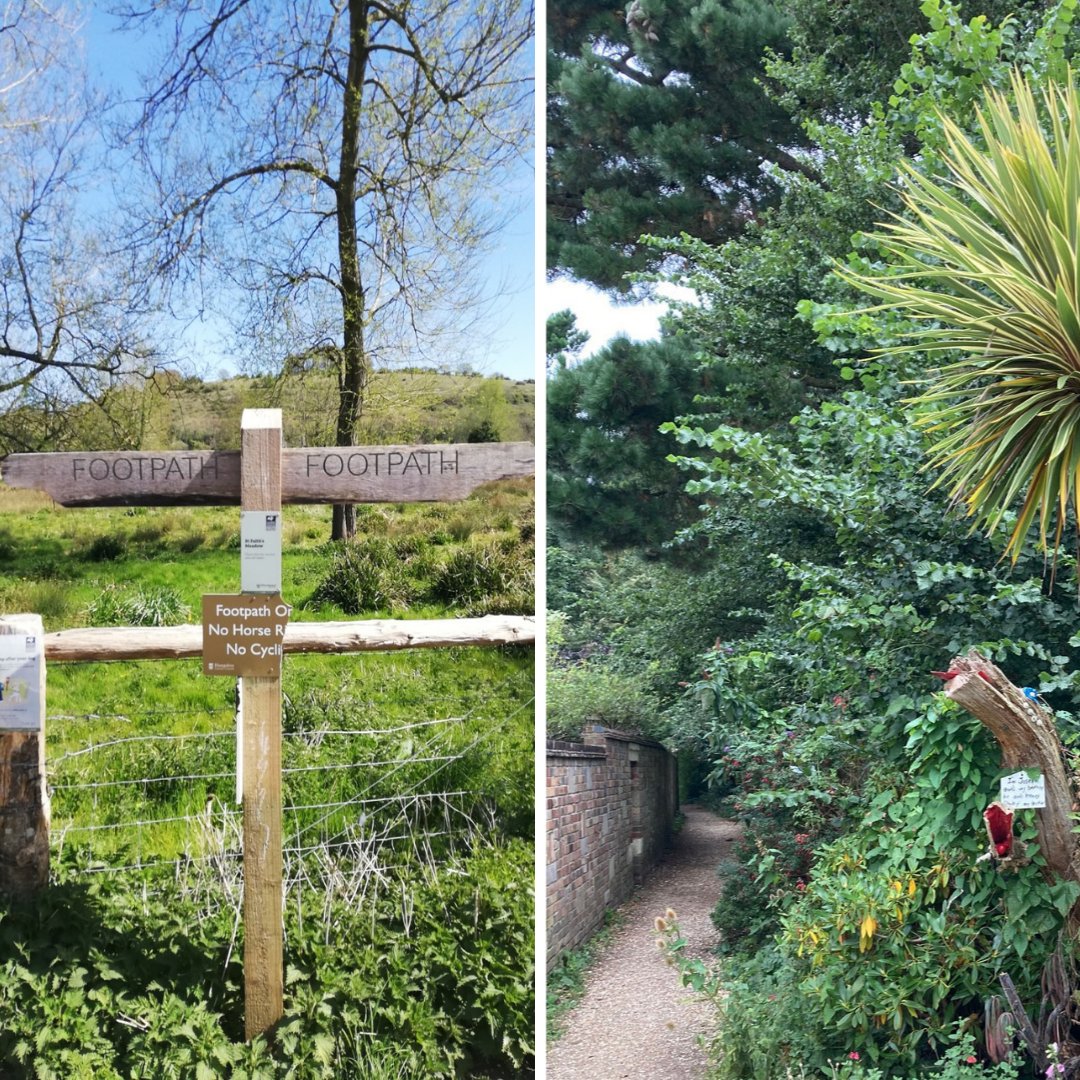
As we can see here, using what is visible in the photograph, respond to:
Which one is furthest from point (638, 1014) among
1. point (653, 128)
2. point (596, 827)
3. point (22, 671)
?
point (653, 128)

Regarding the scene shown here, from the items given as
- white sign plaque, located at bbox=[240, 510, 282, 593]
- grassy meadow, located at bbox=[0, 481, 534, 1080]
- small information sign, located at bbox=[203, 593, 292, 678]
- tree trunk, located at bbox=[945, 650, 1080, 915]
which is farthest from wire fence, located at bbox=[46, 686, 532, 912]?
tree trunk, located at bbox=[945, 650, 1080, 915]

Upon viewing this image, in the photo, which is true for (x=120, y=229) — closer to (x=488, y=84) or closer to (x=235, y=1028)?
(x=488, y=84)

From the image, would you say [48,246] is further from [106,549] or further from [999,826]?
[999,826]

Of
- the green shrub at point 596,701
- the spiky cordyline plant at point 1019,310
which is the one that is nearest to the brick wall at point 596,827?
the green shrub at point 596,701

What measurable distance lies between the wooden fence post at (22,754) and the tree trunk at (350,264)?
2.84 ft

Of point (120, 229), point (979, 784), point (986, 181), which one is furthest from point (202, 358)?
point (979, 784)

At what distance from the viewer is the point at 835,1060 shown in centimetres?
325

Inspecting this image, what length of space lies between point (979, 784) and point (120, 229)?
280 centimetres

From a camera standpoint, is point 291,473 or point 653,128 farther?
point 653,128

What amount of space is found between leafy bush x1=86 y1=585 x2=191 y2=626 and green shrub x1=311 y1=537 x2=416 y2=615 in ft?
1.26

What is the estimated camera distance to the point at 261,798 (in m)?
2.73

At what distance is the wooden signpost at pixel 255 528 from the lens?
2.71m

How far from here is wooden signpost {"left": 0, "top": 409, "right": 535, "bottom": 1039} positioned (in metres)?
2.71

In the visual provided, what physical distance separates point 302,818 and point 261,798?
39 centimetres
